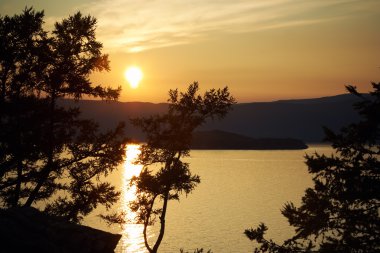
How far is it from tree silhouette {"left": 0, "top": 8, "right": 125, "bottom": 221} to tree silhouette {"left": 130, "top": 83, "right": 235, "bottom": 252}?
2718mm

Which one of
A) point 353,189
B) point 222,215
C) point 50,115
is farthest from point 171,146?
point 222,215

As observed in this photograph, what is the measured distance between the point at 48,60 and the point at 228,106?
10.4 metres

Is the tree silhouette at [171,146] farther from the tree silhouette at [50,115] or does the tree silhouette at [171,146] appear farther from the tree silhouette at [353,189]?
the tree silhouette at [353,189]

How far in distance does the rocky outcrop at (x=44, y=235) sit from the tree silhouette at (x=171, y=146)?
9.72 meters

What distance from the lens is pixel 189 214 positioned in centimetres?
9581

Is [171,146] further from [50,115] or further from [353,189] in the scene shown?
[353,189]

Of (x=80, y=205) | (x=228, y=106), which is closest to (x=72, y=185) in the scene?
(x=80, y=205)

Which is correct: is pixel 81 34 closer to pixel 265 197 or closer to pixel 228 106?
pixel 228 106

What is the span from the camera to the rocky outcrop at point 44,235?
14305 mm

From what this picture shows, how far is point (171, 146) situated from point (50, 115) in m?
7.23

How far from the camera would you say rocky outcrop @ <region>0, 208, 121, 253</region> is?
46.9 feet

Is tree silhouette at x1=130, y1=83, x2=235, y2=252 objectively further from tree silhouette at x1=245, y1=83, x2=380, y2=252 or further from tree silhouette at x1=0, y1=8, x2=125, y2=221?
tree silhouette at x1=245, y1=83, x2=380, y2=252

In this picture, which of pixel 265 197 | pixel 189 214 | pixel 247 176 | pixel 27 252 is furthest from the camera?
pixel 247 176

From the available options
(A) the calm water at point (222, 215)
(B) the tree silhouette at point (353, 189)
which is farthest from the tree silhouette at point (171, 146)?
(B) the tree silhouette at point (353, 189)
